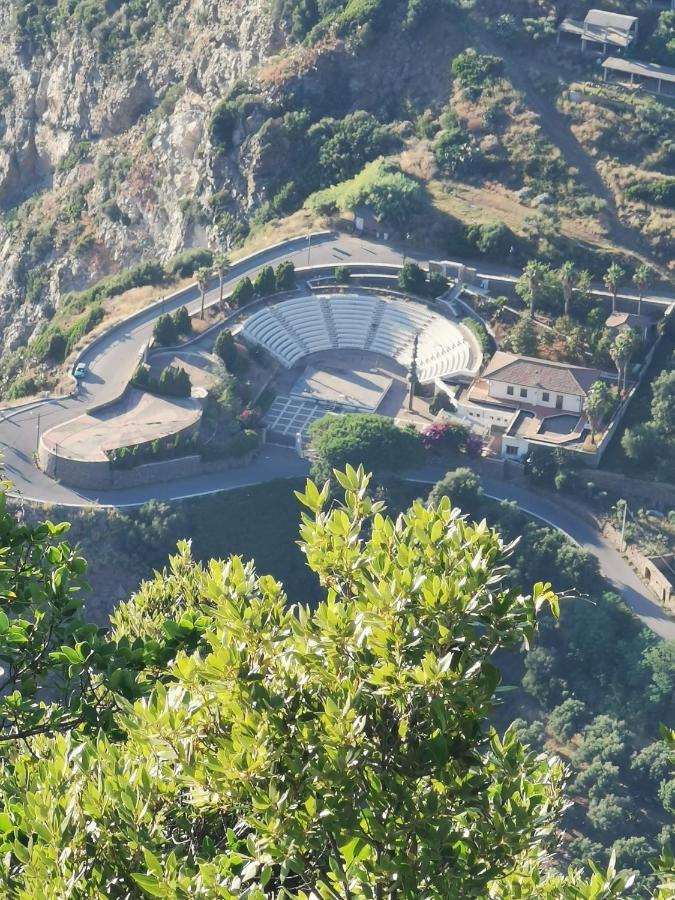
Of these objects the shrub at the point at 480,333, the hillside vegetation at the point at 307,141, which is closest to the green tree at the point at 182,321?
the hillside vegetation at the point at 307,141

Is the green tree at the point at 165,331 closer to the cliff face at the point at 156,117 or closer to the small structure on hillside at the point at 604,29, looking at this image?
the cliff face at the point at 156,117

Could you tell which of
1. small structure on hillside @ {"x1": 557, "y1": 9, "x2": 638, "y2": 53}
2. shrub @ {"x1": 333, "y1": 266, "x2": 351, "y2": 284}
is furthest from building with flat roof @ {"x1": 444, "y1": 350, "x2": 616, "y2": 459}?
small structure on hillside @ {"x1": 557, "y1": 9, "x2": 638, "y2": 53}

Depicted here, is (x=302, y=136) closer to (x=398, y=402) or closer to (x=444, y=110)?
(x=444, y=110)

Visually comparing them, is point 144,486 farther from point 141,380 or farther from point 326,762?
point 326,762

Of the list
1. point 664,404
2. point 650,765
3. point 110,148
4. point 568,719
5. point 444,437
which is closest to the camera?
point 650,765

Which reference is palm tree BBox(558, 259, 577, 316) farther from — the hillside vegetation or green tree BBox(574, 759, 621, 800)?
green tree BBox(574, 759, 621, 800)

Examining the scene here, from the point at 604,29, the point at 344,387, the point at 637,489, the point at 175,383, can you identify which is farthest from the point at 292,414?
the point at 604,29
